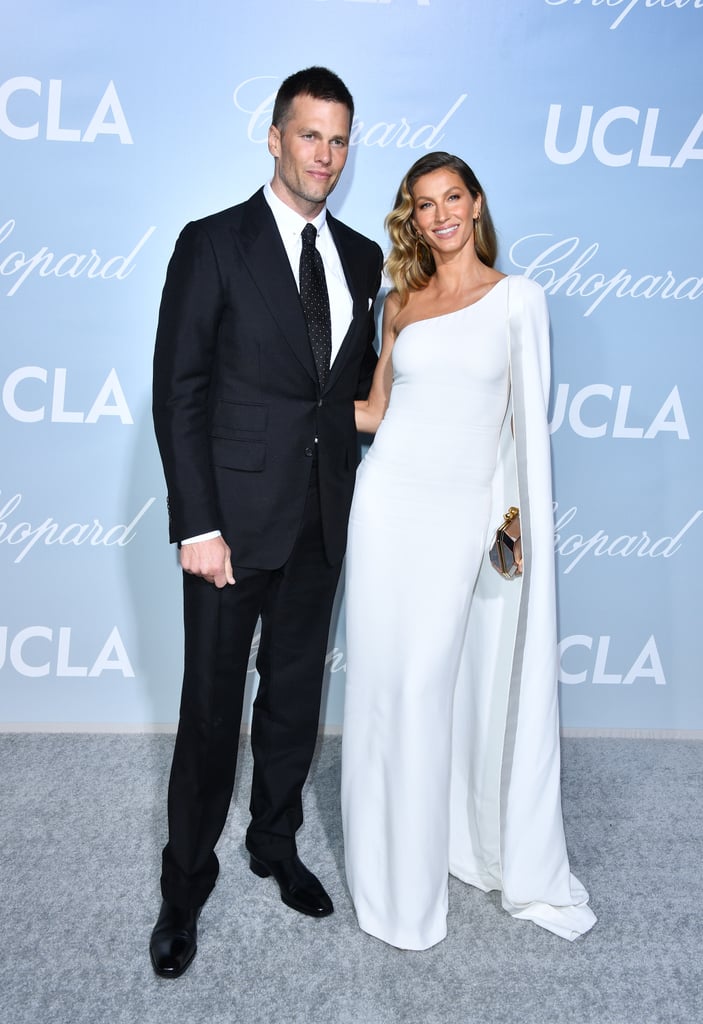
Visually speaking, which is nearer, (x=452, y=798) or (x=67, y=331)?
(x=452, y=798)

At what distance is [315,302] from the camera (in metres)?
2.16

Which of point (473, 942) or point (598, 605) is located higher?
point (598, 605)

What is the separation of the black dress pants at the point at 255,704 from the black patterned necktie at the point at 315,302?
0.26 meters

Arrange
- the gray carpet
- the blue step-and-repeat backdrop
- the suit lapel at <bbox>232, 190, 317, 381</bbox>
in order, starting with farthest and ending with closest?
the blue step-and-repeat backdrop < the suit lapel at <bbox>232, 190, 317, 381</bbox> < the gray carpet

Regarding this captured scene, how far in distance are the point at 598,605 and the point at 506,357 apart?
1302mm

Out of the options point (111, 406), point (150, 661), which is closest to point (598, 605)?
point (150, 661)

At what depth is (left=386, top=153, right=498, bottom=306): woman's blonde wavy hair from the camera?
2305 mm

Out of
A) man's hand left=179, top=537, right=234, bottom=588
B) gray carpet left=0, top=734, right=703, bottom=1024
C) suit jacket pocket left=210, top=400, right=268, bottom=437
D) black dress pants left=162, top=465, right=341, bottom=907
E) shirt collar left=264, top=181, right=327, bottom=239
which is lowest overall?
gray carpet left=0, top=734, right=703, bottom=1024

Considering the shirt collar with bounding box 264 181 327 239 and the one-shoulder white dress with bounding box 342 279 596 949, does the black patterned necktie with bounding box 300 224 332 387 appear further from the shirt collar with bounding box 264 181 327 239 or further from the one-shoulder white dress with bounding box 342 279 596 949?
the one-shoulder white dress with bounding box 342 279 596 949

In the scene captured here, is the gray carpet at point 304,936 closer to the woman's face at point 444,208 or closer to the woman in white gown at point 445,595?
the woman in white gown at point 445,595

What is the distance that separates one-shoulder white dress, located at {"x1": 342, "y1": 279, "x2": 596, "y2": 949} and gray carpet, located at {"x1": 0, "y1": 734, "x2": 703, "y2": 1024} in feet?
0.33

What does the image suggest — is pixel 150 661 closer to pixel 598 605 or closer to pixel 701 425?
pixel 598 605

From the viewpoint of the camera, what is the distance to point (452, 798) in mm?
2496

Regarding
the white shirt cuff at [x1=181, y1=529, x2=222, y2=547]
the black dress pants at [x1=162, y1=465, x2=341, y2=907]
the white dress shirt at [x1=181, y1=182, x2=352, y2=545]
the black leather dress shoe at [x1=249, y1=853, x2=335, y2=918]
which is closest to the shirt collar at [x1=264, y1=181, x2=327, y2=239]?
the white dress shirt at [x1=181, y1=182, x2=352, y2=545]
